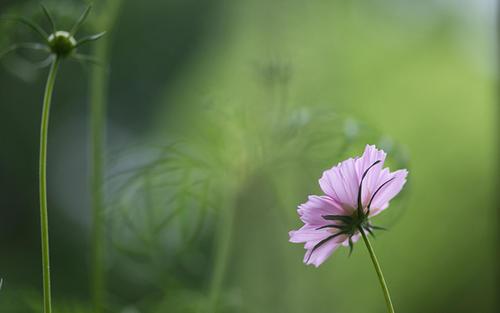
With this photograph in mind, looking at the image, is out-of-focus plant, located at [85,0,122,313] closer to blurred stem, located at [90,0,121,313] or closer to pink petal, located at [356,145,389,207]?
blurred stem, located at [90,0,121,313]

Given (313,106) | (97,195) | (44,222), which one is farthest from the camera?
(313,106)

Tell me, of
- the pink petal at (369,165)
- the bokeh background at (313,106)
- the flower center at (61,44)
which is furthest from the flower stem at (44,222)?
the bokeh background at (313,106)

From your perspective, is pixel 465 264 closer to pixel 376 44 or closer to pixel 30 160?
pixel 376 44

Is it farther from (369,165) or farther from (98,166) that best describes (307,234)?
(98,166)

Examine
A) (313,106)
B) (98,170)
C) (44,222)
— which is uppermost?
(313,106)

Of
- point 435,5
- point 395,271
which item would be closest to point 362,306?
point 395,271

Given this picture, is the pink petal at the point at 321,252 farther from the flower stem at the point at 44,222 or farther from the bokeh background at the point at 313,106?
the bokeh background at the point at 313,106

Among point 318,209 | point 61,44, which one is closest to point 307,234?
point 318,209

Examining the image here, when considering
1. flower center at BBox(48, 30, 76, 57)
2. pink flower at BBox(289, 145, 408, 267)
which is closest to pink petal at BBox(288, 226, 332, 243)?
pink flower at BBox(289, 145, 408, 267)
